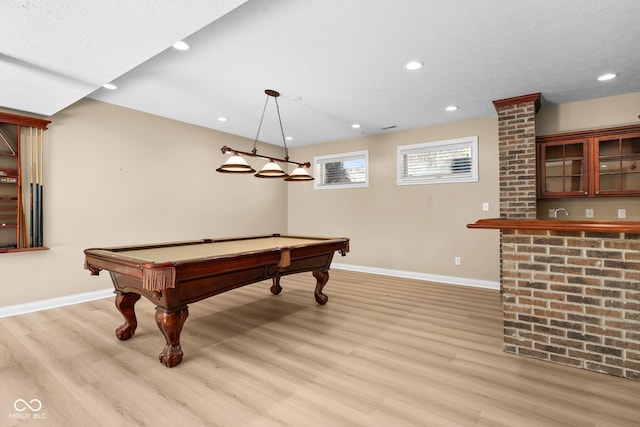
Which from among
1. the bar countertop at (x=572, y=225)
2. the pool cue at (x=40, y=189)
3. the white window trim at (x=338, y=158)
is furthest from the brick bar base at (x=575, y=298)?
the pool cue at (x=40, y=189)

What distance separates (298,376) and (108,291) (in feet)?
11.3

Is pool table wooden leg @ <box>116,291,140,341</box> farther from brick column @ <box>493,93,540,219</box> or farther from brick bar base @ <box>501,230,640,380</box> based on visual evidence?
brick column @ <box>493,93,540,219</box>

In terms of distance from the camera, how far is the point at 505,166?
13.1 ft

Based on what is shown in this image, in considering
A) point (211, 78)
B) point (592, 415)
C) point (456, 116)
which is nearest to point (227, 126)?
point (211, 78)

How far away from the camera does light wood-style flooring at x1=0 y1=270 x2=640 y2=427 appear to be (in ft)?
5.47

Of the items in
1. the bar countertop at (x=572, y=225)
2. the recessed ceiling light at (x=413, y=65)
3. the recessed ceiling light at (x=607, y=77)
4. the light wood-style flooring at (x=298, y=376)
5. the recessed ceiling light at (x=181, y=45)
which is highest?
the recessed ceiling light at (x=413, y=65)

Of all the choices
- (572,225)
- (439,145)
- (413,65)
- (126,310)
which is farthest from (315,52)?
(439,145)

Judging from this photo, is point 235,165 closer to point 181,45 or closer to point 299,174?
point 299,174

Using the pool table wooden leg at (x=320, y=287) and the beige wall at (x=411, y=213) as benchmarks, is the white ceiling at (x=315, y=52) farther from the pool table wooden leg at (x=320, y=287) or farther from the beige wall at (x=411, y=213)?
the pool table wooden leg at (x=320, y=287)

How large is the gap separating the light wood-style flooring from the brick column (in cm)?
146

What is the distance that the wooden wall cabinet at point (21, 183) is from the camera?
3.32 meters

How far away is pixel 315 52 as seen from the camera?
2.79 meters

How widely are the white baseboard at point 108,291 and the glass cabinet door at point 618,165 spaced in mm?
1851

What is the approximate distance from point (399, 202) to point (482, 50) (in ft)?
9.81
